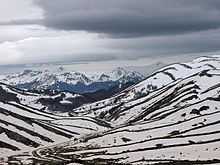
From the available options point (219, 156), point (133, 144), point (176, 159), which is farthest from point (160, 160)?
point (133, 144)

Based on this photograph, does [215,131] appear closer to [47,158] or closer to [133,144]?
[133,144]

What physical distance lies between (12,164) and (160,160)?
4396 cm

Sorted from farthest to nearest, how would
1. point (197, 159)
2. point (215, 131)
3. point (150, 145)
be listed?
point (215, 131) < point (150, 145) < point (197, 159)

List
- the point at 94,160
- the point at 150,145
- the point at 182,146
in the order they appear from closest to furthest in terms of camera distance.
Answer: the point at 94,160 < the point at 182,146 < the point at 150,145

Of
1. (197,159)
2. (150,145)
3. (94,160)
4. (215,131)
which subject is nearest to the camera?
(197,159)

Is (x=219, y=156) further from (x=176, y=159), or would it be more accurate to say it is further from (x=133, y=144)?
(x=133, y=144)

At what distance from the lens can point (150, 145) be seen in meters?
183

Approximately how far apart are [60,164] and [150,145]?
A: 51.0m

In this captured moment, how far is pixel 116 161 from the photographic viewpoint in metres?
146

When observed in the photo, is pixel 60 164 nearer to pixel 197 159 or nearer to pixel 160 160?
pixel 160 160

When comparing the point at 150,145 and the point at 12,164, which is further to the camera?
the point at 150,145

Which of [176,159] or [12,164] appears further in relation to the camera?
[12,164]

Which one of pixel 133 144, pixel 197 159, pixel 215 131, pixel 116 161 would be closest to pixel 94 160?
pixel 116 161

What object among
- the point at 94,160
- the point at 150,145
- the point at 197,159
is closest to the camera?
the point at 197,159
